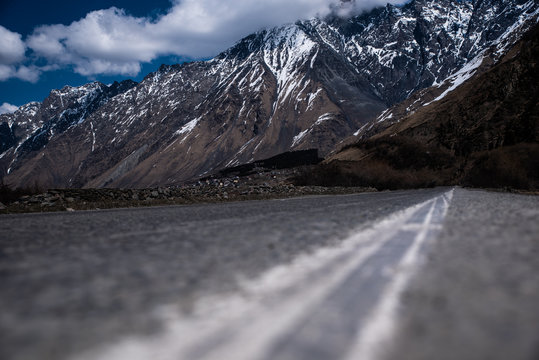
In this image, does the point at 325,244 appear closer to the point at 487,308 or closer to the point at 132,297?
the point at 487,308

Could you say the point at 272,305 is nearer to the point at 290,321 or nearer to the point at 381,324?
the point at 290,321

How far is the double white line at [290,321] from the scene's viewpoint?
0.78m

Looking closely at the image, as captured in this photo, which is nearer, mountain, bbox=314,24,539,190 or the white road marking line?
the white road marking line

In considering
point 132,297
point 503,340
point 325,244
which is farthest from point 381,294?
point 325,244

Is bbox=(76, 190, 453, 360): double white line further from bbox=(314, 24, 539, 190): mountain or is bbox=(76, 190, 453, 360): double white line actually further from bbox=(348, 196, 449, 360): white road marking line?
bbox=(314, 24, 539, 190): mountain

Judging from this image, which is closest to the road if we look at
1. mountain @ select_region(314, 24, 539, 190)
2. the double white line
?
the double white line

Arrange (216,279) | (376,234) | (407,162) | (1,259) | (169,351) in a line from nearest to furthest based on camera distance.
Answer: (169,351)
(216,279)
(1,259)
(376,234)
(407,162)

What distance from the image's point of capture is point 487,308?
104 centimetres

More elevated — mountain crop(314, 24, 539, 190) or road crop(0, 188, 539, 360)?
road crop(0, 188, 539, 360)

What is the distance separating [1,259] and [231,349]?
5.69ft

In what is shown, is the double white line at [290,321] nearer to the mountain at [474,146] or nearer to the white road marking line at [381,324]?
the white road marking line at [381,324]

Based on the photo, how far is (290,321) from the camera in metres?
0.94

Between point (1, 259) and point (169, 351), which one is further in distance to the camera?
point (1, 259)

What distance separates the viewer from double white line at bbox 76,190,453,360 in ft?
2.56
